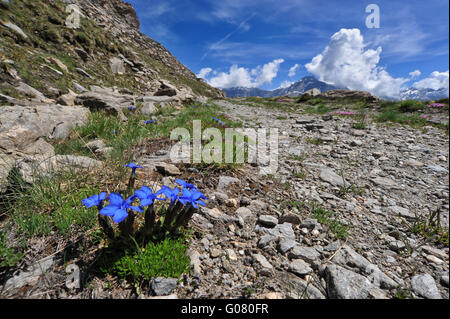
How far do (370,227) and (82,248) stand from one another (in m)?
3.38

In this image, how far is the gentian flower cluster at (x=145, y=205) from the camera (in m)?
1.34

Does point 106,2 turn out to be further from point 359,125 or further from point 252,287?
point 252,287

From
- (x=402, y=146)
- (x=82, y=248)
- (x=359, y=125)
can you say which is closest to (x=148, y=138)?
(x=82, y=248)

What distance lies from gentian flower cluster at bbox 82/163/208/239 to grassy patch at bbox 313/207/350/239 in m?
1.77

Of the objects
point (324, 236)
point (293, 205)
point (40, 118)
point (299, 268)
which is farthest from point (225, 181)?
point (40, 118)

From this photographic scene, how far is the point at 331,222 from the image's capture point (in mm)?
2602

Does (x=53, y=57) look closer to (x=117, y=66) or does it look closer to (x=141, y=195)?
(x=117, y=66)

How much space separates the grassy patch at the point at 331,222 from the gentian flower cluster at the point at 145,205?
1766 mm

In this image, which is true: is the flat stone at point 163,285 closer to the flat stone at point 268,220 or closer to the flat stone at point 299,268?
the flat stone at point 299,268

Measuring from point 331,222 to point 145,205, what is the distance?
2.40 meters

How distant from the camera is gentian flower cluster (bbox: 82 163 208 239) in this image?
1340 mm

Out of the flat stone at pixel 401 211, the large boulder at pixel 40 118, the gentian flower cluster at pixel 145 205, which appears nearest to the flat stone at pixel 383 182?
the flat stone at pixel 401 211
